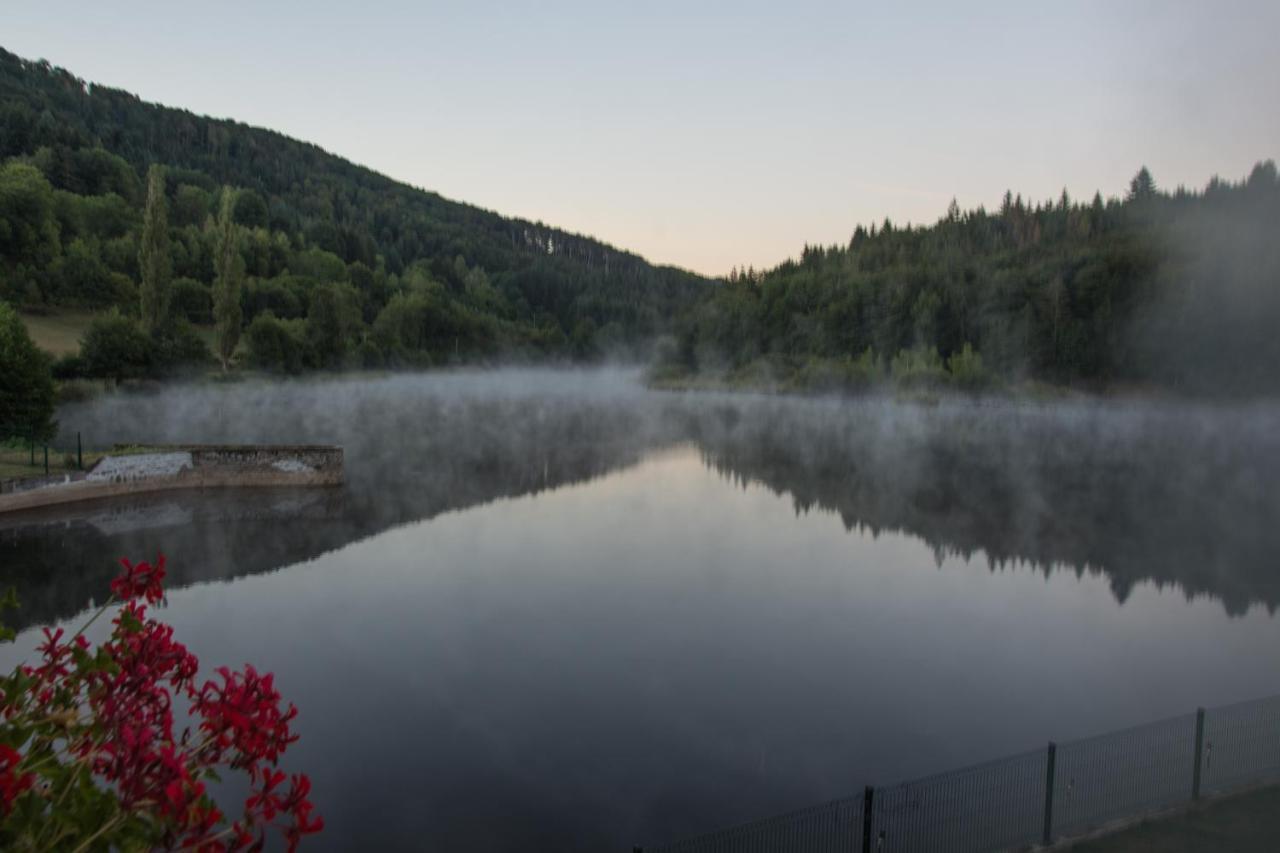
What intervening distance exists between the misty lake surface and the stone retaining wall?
1.06 metres

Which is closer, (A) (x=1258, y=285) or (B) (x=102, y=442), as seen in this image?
(B) (x=102, y=442)

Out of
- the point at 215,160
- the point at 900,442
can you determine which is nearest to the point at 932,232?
the point at 900,442

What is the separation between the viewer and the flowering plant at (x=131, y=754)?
262 cm

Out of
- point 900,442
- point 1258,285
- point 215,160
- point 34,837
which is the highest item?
point 215,160

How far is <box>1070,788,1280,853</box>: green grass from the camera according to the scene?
9.04 m

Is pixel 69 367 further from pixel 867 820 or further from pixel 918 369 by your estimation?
pixel 918 369

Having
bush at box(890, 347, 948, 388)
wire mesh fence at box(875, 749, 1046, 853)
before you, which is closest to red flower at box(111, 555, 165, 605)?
wire mesh fence at box(875, 749, 1046, 853)

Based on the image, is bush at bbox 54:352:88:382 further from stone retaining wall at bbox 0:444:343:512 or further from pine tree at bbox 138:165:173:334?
stone retaining wall at bbox 0:444:343:512

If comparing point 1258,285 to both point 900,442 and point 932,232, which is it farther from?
point 932,232

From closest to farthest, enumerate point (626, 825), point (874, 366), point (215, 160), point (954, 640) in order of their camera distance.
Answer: point (626, 825)
point (954, 640)
point (874, 366)
point (215, 160)

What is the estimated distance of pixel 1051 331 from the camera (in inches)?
3996

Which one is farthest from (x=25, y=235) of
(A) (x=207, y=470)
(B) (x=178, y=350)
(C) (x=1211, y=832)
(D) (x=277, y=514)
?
(C) (x=1211, y=832)

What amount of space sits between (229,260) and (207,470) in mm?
45898

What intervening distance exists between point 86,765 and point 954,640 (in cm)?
1805
